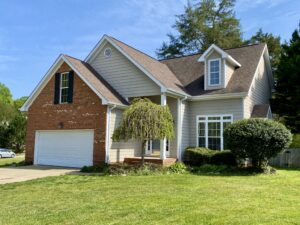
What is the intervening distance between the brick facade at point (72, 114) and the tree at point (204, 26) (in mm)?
22505

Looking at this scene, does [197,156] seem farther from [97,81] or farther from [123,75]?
[97,81]

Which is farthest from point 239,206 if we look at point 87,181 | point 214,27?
point 214,27

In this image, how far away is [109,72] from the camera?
708 inches

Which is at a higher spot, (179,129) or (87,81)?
(87,81)

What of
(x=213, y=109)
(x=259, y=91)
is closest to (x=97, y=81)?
(x=213, y=109)

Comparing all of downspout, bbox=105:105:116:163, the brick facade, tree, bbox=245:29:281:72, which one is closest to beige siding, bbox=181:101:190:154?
downspout, bbox=105:105:116:163

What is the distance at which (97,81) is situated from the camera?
16.9m

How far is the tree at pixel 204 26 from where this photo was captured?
35281mm

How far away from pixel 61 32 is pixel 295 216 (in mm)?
13420

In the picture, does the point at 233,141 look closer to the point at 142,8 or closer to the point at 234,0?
the point at 142,8

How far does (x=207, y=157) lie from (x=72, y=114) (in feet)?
25.7

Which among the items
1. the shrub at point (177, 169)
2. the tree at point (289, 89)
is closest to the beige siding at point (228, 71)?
the tree at point (289, 89)

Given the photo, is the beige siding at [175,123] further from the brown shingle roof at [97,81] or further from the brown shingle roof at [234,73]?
the brown shingle roof at [97,81]

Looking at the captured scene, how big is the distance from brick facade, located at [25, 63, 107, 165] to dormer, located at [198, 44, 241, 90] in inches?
250
